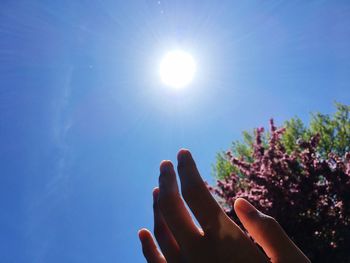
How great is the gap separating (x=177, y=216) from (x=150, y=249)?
1.45 ft

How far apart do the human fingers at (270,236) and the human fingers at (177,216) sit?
18 cm

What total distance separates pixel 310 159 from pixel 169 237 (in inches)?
296

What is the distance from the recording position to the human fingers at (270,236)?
3.18ft

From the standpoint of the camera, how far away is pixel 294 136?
14859 mm

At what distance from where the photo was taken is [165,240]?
116 cm

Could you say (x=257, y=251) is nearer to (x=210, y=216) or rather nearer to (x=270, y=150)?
(x=210, y=216)

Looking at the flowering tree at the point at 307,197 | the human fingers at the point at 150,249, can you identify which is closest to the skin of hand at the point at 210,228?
the human fingers at the point at 150,249

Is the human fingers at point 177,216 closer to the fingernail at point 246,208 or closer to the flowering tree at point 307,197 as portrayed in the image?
the fingernail at point 246,208

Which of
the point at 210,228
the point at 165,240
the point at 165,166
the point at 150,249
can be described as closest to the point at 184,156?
the point at 165,166

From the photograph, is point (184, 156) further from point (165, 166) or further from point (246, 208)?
point (246, 208)

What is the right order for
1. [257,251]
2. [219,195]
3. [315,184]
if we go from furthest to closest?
[219,195]
[315,184]
[257,251]

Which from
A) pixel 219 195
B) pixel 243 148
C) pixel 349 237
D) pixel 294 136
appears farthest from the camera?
pixel 243 148

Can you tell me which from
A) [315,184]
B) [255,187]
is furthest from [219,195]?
[315,184]

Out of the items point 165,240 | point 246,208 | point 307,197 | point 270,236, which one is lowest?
point 270,236
